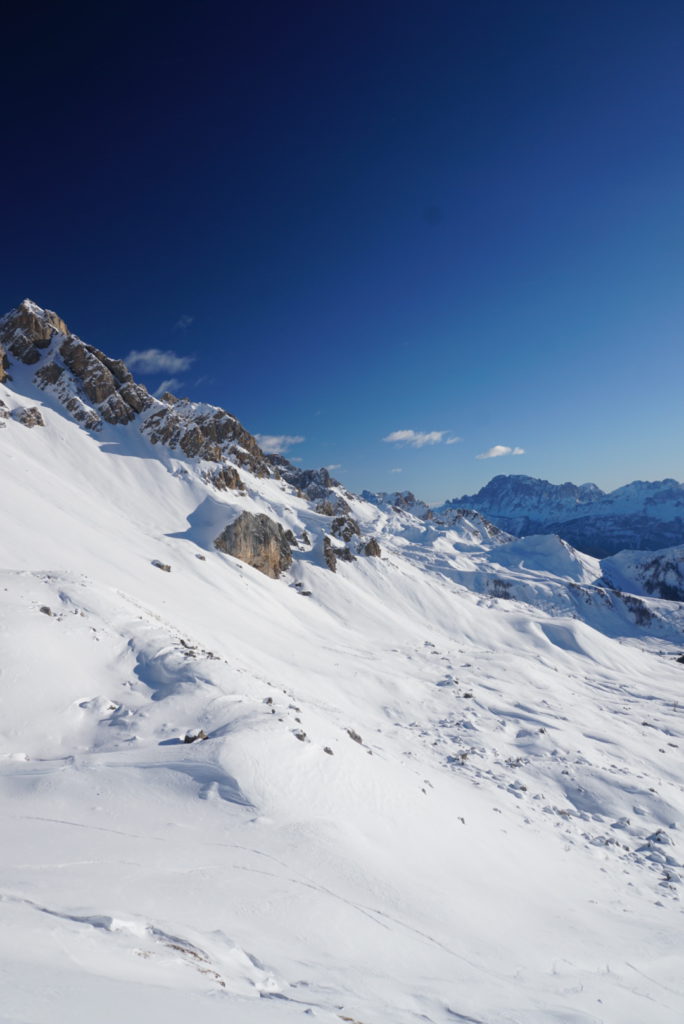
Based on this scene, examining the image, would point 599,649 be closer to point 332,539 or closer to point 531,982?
point 332,539

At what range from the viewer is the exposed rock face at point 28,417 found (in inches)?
Answer: 2511

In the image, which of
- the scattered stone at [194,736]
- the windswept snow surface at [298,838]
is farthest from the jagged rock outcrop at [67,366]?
the scattered stone at [194,736]

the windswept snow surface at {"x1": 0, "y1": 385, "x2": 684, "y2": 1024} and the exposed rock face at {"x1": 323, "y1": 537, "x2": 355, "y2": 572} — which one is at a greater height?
the exposed rock face at {"x1": 323, "y1": 537, "x2": 355, "y2": 572}

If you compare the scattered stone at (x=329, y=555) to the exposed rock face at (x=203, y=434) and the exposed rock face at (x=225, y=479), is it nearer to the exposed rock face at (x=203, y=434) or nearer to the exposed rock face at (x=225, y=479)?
the exposed rock face at (x=225, y=479)

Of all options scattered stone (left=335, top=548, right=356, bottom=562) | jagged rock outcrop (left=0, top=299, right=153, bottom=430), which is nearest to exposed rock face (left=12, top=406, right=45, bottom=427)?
jagged rock outcrop (left=0, top=299, right=153, bottom=430)

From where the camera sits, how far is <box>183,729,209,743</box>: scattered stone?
39.2 ft

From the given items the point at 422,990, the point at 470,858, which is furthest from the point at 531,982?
the point at 470,858

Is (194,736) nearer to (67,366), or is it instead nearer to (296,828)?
(296,828)

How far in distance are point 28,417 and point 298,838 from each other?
72.2m

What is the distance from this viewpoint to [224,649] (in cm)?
2727

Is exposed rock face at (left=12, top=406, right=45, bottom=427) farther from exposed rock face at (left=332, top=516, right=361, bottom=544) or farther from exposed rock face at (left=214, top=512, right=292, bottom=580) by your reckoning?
exposed rock face at (left=332, top=516, right=361, bottom=544)

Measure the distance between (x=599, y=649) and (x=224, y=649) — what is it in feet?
215

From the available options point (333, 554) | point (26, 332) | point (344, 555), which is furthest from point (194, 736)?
point (26, 332)

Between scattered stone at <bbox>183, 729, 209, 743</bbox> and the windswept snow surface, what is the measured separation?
300 mm
